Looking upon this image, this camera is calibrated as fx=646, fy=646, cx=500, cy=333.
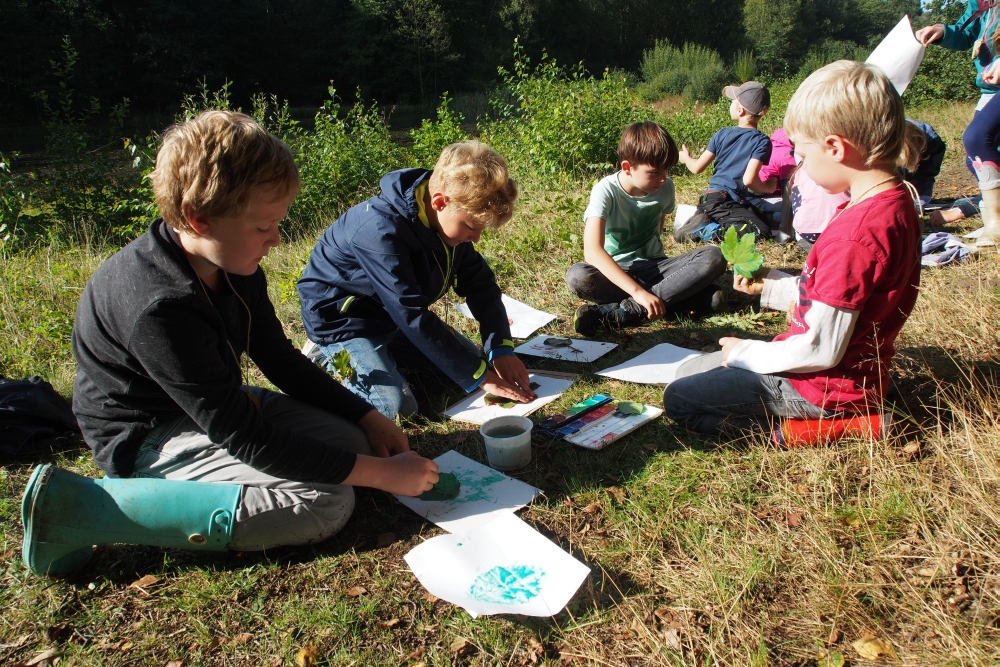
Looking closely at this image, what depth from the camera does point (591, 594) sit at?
1748mm

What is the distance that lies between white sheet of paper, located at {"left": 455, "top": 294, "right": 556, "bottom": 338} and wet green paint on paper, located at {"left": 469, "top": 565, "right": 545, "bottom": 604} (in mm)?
1848

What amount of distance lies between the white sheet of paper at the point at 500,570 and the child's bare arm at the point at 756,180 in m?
3.64

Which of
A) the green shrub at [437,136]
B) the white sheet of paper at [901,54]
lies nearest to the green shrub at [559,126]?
the green shrub at [437,136]

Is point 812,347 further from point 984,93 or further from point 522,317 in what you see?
point 984,93

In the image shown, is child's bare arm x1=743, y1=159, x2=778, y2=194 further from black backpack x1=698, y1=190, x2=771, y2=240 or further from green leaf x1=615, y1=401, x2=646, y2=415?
green leaf x1=615, y1=401, x2=646, y2=415

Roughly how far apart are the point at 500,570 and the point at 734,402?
1.08 metres

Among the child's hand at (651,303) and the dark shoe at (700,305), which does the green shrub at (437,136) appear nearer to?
the dark shoe at (700,305)

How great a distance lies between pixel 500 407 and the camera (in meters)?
2.83

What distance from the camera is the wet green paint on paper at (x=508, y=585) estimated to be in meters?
1.71

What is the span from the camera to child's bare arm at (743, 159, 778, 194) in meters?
4.66

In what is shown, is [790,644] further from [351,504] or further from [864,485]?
[351,504]

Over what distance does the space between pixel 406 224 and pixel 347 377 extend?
0.72 metres

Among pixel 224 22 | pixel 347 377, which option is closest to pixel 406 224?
pixel 347 377

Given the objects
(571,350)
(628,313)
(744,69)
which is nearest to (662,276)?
(628,313)
